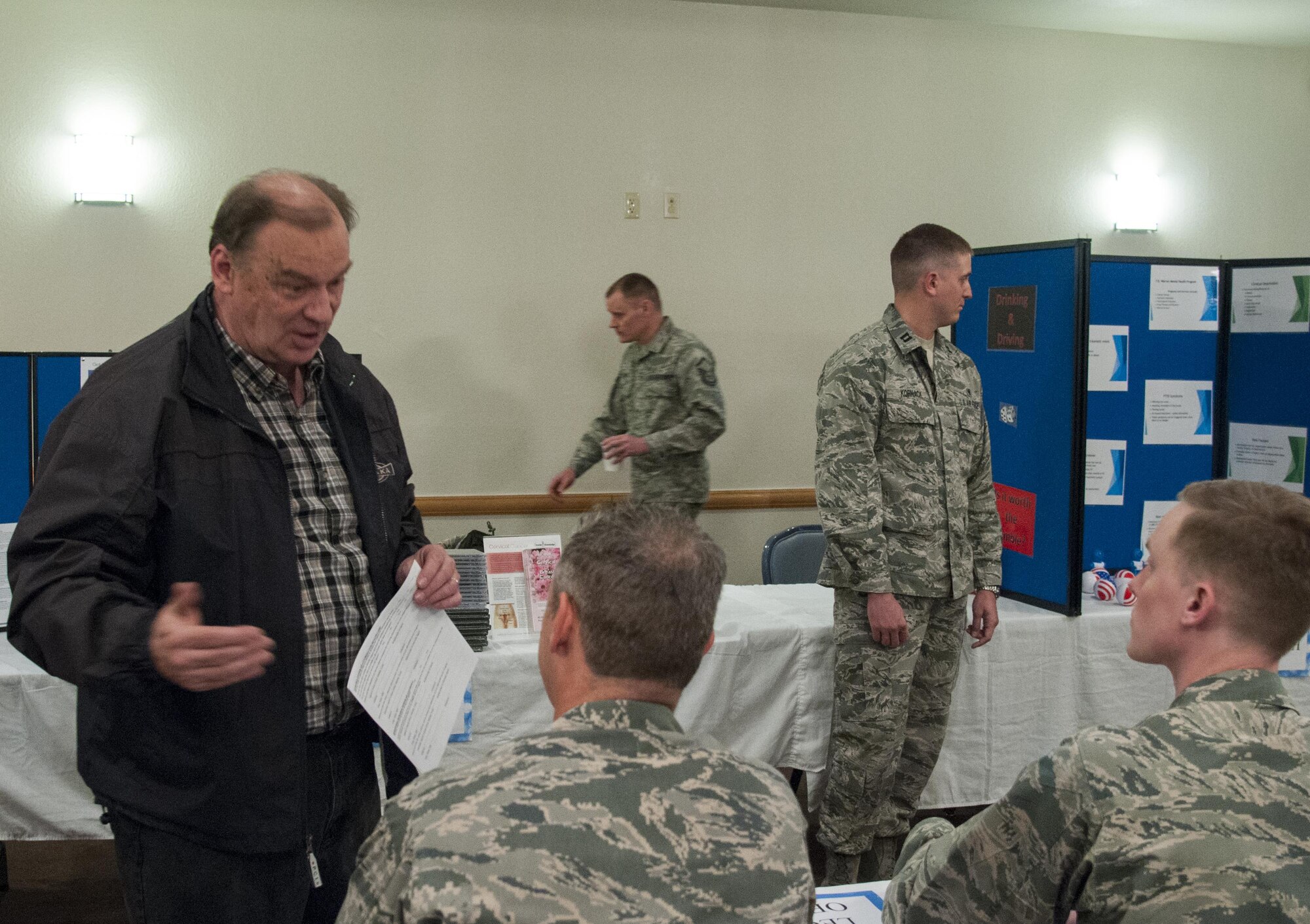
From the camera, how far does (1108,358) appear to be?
3.33 metres

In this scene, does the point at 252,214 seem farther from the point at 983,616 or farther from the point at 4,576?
the point at 983,616

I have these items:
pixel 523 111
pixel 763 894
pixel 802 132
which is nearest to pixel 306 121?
pixel 523 111

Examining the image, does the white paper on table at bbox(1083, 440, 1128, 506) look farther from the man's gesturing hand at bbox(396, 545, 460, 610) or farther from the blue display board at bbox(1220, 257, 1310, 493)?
the man's gesturing hand at bbox(396, 545, 460, 610)

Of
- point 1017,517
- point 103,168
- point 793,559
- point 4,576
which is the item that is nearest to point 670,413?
point 793,559

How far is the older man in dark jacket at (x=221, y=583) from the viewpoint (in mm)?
1277

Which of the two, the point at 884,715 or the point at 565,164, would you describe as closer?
the point at 884,715

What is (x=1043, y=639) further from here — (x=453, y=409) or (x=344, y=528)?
(x=453, y=409)

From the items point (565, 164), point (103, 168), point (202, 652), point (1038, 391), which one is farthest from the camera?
point (565, 164)

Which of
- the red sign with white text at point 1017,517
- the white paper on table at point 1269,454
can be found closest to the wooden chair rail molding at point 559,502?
the red sign with white text at point 1017,517

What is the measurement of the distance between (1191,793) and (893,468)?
1839mm

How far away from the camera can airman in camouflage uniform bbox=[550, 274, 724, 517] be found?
438cm

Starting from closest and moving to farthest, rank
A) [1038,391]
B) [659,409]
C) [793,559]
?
[1038,391] → [793,559] → [659,409]

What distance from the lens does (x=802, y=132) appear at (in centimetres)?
538

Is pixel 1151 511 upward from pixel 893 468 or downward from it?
downward
